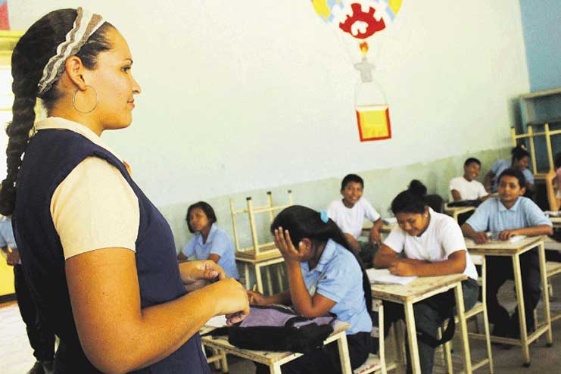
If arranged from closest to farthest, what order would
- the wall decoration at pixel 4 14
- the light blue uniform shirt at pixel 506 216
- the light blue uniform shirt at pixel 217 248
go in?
the light blue uniform shirt at pixel 506 216
the wall decoration at pixel 4 14
the light blue uniform shirt at pixel 217 248

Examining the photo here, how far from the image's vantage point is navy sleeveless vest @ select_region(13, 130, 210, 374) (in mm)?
745

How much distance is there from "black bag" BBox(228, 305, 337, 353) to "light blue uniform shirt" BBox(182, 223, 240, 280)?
1.86m

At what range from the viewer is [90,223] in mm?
695

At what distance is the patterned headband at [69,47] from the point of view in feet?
2.60

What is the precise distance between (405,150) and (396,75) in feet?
2.63

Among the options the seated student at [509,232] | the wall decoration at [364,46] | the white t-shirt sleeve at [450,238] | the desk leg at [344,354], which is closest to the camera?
the desk leg at [344,354]

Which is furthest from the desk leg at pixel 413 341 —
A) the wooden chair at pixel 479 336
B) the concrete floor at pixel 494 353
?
the concrete floor at pixel 494 353

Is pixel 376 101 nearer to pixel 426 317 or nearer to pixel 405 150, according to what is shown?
pixel 405 150

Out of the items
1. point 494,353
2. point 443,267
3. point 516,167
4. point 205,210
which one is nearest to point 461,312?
point 443,267

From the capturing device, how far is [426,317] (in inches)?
107

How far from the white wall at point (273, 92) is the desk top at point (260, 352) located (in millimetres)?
2266

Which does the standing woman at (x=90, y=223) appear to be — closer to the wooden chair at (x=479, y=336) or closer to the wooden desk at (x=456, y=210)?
the wooden chair at (x=479, y=336)

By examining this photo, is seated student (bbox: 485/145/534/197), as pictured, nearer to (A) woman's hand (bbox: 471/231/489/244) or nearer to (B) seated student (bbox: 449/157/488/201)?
(B) seated student (bbox: 449/157/488/201)

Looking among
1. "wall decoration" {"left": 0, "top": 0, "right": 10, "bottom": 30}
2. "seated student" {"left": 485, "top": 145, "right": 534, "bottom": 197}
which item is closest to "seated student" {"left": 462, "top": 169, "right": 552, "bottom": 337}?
"seated student" {"left": 485, "top": 145, "right": 534, "bottom": 197}
